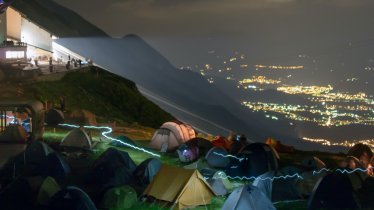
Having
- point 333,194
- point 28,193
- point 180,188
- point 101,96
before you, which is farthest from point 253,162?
point 101,96

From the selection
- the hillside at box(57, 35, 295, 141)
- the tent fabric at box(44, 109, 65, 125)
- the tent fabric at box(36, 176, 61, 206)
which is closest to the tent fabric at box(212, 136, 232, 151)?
the tent fabric at box(44, 109, 65, 125)

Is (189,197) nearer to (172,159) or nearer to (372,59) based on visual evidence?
(172,159)

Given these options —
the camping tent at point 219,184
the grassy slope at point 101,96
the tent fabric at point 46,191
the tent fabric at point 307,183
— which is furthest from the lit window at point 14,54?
the tent fabric at point 307,183

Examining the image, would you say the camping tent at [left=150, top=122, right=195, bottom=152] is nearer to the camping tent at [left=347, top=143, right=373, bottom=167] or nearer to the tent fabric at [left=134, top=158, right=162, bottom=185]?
the tent fabric at [left=134, top=158, right=162, bottom=185]

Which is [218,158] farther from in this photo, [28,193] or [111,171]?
[28,193]

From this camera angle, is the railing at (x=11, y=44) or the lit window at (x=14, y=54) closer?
the railing at (x=11, y=44)

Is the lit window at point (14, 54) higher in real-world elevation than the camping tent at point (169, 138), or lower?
higher

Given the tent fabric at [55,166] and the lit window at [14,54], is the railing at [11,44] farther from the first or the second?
the tent fabric at [55,166]
